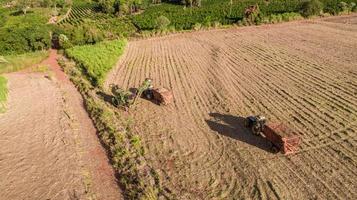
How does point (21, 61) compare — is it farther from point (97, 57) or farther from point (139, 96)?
point (139, 96)

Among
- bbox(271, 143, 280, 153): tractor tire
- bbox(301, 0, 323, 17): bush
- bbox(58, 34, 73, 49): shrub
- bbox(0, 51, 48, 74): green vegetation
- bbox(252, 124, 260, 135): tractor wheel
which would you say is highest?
bbox(301, 0, 323, 17): bush

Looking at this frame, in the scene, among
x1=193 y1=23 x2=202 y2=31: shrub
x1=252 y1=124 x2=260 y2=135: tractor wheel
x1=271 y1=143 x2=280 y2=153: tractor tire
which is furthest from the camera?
x1=193 y1=23 x2=202 y2=31: shrub

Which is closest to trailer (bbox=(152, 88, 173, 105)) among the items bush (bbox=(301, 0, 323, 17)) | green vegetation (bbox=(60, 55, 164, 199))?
green vegetation (bbox=(60, 55, 164, 199))

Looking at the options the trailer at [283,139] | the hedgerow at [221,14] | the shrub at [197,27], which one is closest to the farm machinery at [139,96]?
the trailer at [283,139]

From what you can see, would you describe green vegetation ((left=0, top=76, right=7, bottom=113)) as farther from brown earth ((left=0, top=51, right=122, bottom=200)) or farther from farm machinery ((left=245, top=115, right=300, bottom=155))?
farm machinery ((left=245, top=115, right=300, bottom=155))

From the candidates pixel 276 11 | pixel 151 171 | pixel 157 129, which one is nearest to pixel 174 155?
pixel 151 171

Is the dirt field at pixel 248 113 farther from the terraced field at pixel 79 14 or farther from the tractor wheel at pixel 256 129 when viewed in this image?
the terraced field at pixel 79 14

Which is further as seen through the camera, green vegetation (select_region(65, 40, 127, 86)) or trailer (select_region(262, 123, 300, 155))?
green vegetation (select_region(65, 40, 127, 86))

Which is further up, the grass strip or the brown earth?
the grass strip
